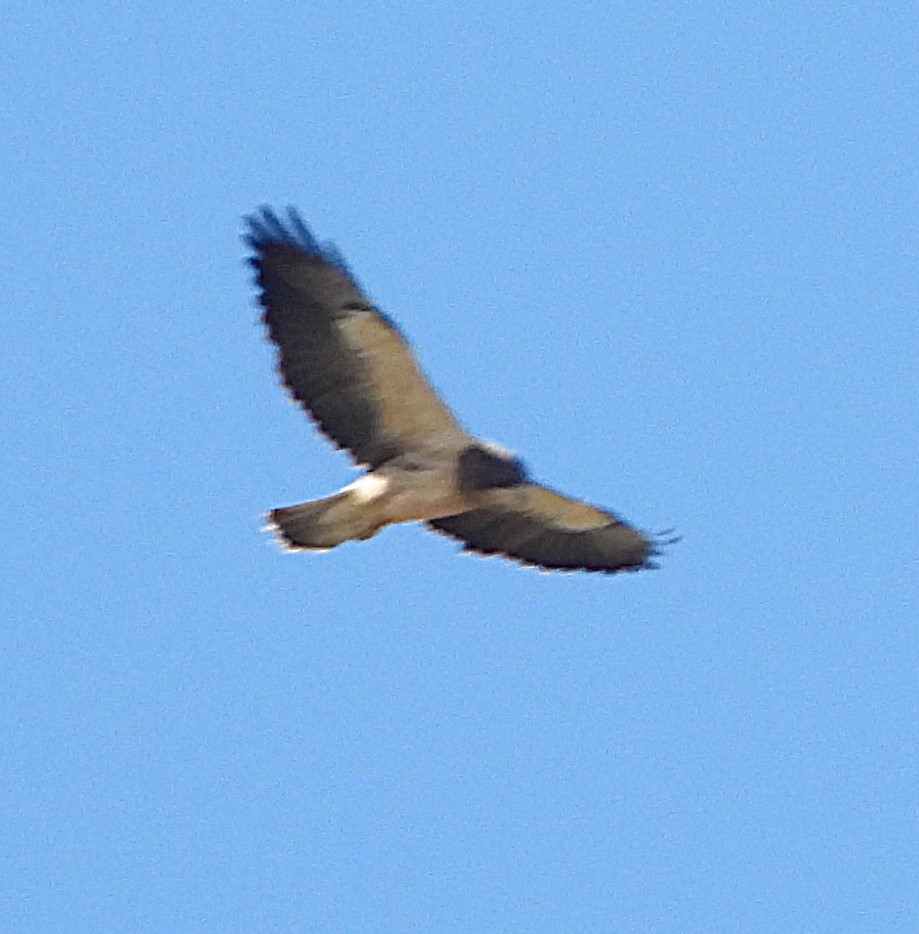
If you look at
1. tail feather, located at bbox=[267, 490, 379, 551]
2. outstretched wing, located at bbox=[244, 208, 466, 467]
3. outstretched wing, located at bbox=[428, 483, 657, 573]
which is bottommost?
tail feather, located at bbox=[267, 490, 379, 551]

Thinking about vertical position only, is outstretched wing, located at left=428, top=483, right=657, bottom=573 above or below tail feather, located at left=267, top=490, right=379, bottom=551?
above

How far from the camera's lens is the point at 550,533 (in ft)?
63.5

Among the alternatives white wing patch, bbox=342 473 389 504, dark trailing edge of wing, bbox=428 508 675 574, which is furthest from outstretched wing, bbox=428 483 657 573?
white wing patch, bbox=342 473 389 504

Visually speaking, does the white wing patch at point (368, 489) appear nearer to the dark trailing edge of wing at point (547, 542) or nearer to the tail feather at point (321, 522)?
the tail feather at point (321, 522)

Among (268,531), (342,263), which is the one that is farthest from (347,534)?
(342,263)

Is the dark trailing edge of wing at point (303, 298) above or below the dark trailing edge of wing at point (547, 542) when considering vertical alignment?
above

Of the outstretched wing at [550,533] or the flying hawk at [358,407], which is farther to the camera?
the outstretched wing at [550,533]

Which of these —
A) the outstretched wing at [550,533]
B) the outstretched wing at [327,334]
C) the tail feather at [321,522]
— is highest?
the outstretched wing at [327,334]

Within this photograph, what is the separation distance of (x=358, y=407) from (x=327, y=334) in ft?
1.75

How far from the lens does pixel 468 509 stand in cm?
1886

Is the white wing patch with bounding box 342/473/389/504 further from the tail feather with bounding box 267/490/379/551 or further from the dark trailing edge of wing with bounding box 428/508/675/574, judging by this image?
the dark trailing edge of wing with bounding box 428/508/675/574

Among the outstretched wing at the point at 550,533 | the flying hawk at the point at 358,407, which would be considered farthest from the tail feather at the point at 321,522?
the outstretched wing at the point at 550,533

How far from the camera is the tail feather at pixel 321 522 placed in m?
18.2

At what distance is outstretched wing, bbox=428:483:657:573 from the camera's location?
19062mm
